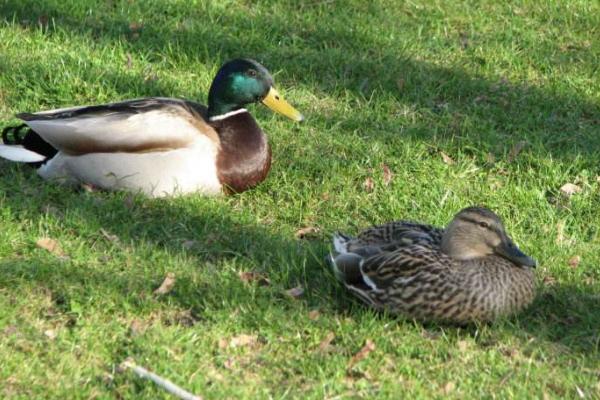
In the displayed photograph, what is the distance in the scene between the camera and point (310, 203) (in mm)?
6500

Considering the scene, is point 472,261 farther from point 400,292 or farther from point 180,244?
point 180,244

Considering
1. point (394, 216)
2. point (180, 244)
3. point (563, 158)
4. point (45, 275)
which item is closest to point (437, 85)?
point (563, 158)

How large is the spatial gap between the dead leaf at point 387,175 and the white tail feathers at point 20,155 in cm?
194

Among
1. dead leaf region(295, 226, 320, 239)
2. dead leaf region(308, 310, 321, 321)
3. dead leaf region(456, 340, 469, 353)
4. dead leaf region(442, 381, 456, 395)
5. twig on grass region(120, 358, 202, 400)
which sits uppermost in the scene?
twig on grass region(120, 358, 202, 400)

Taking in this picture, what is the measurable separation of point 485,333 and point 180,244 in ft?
5.38

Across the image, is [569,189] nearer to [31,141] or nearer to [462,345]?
[462,345]

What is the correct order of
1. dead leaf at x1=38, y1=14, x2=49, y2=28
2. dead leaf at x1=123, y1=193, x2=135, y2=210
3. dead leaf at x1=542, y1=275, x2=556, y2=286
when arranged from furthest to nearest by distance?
dead leaf at x1=38, y1=14, x2=49, y2=28 < dead leaf at x1=123, y1=193, x2=135, y2=210 < dead leaf at x1=542, y1=275, x2=556, y2=286

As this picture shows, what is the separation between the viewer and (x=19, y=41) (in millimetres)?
8062

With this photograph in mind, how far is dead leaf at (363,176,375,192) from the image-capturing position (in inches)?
261

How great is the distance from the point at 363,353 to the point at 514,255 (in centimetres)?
88

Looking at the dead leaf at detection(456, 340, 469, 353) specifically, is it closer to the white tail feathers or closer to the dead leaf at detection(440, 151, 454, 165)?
the dead leaf at detection(440, 151, 454, 165)

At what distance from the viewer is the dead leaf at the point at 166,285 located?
534cm

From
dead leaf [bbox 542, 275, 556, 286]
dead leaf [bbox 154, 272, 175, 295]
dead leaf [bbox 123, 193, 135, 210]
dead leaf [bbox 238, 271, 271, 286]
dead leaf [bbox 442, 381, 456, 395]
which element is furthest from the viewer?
dead leaf [bbox 123, 193, 135, 210]

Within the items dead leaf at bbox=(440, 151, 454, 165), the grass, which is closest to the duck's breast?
the grass
